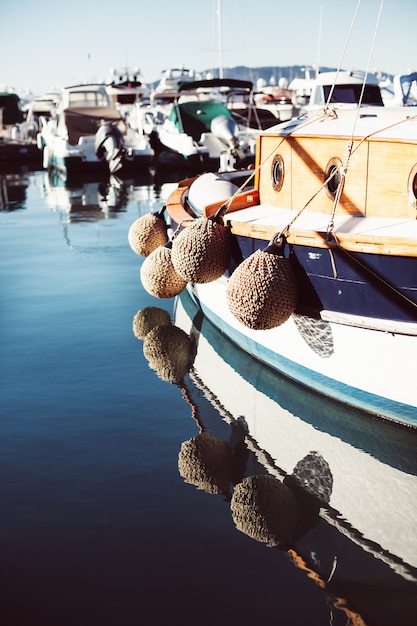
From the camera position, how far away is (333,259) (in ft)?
16.1

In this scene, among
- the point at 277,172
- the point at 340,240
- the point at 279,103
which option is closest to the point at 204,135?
the point at 277,172

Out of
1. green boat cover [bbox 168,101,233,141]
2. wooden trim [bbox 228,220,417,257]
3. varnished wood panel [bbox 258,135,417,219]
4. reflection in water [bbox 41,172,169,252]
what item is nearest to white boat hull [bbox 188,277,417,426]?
wooden trim [bbox 228,220,417,257]

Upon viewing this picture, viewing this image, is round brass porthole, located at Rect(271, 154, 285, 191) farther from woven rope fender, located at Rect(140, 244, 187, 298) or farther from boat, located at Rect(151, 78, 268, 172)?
boat, located at Rect(151, 78, 268, 172)

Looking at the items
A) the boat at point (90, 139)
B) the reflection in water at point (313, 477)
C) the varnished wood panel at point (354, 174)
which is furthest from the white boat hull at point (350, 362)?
the boat at point (90, 139)

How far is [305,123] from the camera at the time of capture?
614 cm

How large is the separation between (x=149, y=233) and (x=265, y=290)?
3.35 m

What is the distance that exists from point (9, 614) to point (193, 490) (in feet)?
4.61

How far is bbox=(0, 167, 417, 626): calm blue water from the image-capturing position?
11.1ft

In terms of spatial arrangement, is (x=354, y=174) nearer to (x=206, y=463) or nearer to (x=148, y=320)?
(x=206, y=463)

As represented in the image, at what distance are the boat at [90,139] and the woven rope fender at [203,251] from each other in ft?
57.6

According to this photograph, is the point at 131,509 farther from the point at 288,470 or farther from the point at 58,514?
the point at 288,470

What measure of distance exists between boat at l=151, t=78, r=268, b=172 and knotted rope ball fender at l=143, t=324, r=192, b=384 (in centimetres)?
1328

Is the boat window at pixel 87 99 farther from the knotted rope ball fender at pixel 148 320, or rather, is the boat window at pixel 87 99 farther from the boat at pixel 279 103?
the knotted rope ball fender at pixel 148 320

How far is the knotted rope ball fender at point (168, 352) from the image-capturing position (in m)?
6.45
